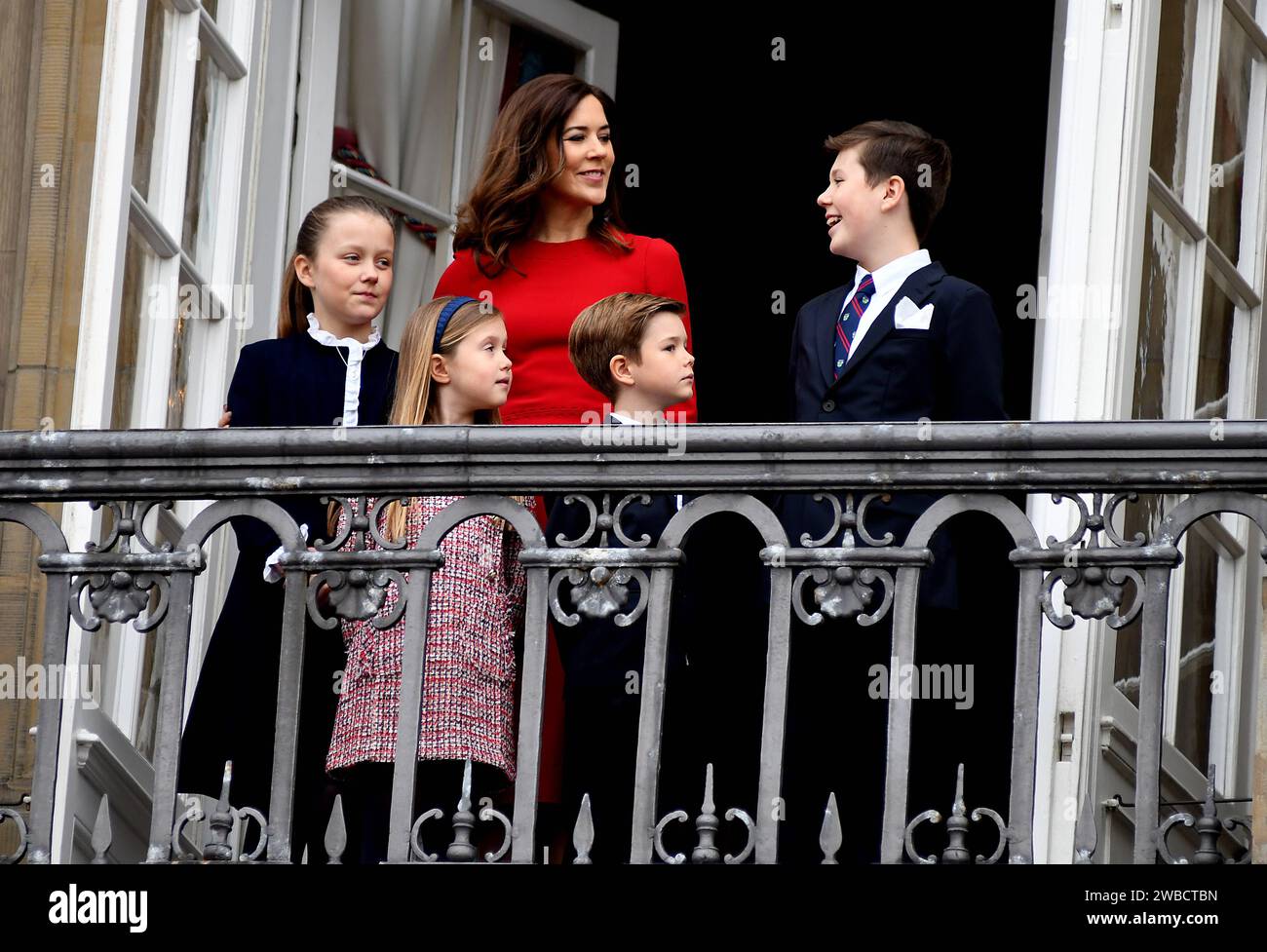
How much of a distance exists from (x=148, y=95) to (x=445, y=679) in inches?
70.7

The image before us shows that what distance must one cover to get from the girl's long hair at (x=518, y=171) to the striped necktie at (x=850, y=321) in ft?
2.37

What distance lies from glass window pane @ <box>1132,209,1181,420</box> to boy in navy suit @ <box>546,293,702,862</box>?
1.28 m

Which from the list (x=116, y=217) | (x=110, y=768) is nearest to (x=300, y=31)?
(x=116, y=217)

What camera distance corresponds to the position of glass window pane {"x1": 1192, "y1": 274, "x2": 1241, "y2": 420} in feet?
21.6

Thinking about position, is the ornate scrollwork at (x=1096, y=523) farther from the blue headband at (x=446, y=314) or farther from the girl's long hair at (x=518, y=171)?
the girl's long hair at (x=518, y=171)

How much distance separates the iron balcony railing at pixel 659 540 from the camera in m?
4.63

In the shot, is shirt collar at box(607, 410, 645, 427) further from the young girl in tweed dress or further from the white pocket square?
the white pocket square

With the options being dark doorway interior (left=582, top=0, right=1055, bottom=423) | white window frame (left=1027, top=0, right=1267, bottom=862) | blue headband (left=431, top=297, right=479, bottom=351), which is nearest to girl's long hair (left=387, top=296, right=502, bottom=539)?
blue headband (left=431, top=297, right=479, bottom=351)

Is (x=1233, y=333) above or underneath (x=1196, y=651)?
above

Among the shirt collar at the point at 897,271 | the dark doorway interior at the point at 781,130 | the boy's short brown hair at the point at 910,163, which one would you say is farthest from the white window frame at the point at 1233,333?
the dark doorway interior at the point at 781,130

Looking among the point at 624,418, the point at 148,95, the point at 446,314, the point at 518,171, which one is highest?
the point at 148,95

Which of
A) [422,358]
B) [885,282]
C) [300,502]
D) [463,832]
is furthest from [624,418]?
[463,832]

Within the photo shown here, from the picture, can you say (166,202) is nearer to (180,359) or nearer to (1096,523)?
(180,359)

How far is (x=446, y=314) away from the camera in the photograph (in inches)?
219
